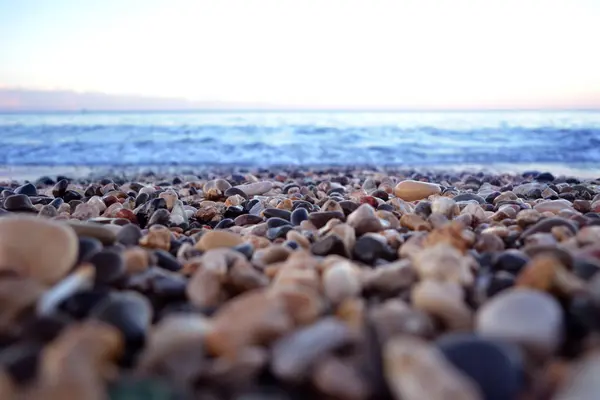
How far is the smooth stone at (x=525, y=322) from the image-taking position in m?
0.78

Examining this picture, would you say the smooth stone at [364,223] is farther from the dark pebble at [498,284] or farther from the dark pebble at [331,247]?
the dark pebble at [498,284]

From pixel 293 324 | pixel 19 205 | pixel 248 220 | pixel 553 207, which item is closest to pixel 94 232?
pixel 293 324

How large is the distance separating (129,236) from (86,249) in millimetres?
364

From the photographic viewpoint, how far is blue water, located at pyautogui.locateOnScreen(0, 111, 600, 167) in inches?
390

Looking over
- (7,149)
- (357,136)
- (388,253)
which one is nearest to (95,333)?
(388,253)

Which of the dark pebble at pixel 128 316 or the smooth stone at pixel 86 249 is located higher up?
the smooth stone at pixel 86 249

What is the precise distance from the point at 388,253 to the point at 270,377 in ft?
2.34

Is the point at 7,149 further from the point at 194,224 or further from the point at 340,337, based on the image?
the point at 340,337

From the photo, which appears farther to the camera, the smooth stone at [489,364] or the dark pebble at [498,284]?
the dark pebble at [498,284]

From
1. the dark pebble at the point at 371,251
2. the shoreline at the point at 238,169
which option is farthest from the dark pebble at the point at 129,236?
the shoreline at the point at 238,169

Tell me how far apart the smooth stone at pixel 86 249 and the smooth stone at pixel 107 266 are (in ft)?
0.08

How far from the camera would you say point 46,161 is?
375 inches

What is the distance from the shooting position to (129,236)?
1521 mm

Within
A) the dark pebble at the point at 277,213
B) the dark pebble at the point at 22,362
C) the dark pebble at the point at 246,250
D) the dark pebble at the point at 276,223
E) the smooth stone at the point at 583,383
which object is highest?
the smooth stone at the point at 583,383
